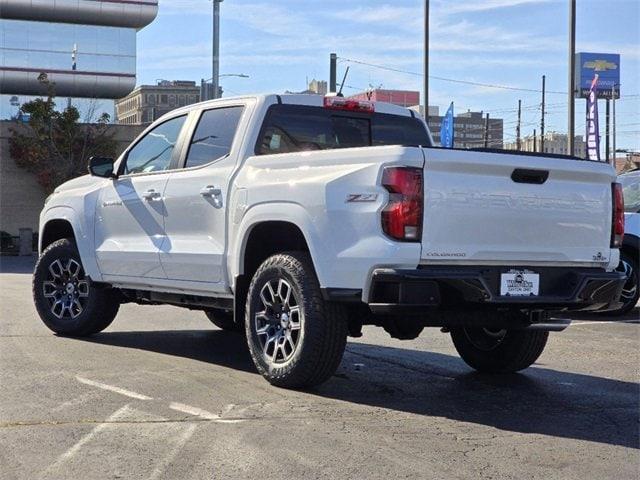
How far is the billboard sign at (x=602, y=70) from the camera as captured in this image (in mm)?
81812

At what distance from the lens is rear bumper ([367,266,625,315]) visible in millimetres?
5461

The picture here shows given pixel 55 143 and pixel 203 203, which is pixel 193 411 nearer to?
pixel 203 203

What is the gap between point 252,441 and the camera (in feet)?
16.1

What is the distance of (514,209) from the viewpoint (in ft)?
19.2

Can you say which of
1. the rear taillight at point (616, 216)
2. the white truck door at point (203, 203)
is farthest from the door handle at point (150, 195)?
the rear taillight at point (616, 216)

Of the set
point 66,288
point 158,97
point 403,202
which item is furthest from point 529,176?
point 158,97

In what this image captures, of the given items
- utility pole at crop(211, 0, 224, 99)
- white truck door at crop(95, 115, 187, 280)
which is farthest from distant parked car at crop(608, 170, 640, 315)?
utility pole at crop(211, 0, 224, 99)

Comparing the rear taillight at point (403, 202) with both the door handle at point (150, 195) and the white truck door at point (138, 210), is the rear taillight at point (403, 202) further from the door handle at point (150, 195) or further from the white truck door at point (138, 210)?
the door handle at point (150, 195)

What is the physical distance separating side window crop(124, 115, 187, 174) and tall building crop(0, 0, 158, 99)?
44.8 metres

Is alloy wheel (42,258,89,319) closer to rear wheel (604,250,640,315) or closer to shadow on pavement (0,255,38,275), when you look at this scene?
rear wheel (604,250,640,315)

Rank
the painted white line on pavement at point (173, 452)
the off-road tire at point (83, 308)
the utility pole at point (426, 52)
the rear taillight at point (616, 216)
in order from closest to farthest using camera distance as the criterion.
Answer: the painted white line on pavement at point (173, 452) < the rear taillight at point (616, 216) < the off-road tire at point (83, 308) < the utility pole at point (426, 52)

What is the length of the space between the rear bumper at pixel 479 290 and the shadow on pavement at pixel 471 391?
0.68m

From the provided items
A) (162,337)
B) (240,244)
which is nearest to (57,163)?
(162,337)

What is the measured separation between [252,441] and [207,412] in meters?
0.73
